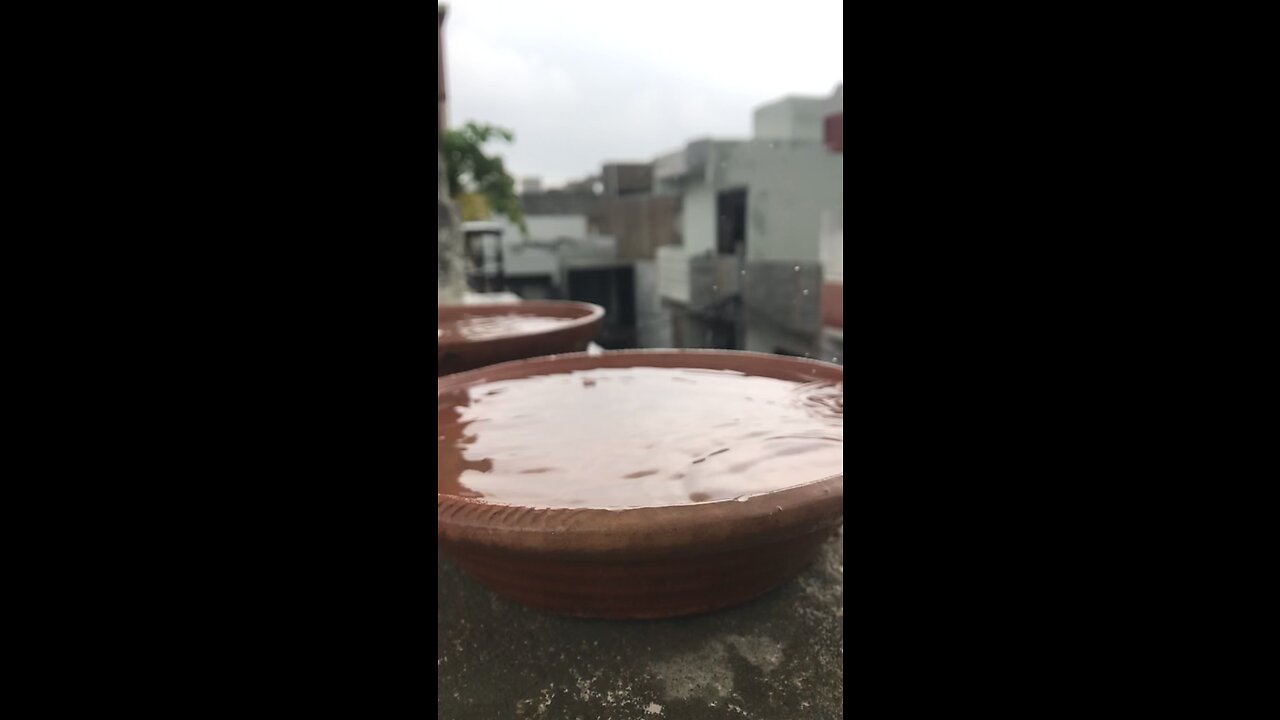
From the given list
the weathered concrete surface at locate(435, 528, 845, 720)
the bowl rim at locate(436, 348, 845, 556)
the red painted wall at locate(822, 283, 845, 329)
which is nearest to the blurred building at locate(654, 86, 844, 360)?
the red painted wall at locate(822, 283, 845, 329)

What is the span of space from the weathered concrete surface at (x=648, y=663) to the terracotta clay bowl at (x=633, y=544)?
0.16 ft

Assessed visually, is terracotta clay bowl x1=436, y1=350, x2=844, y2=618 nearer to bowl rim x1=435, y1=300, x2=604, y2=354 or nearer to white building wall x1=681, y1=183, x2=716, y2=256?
bowl rim x1=435, y1=300, x2=604, y2=354

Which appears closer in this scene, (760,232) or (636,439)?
(636,439)

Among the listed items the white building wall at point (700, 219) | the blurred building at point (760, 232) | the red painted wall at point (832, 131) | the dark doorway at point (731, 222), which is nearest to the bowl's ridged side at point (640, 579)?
the blurred building at point (760, 232)

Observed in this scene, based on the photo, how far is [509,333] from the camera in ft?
8.95

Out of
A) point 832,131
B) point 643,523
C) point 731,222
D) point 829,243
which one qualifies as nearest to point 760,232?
point 731,222

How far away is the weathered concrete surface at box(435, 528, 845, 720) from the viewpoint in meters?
1.12

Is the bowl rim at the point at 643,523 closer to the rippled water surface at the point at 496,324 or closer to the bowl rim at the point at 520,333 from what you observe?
the bowl rim at the point at 520,333

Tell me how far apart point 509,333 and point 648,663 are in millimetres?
1736

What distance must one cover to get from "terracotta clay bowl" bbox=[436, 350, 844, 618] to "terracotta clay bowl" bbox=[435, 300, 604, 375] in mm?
807

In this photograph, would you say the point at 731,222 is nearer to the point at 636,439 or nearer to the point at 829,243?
the point at 829,243

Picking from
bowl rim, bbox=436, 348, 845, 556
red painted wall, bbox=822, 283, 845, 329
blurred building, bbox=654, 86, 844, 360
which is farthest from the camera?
blurred building, bbox=654, 86, 844, 360
